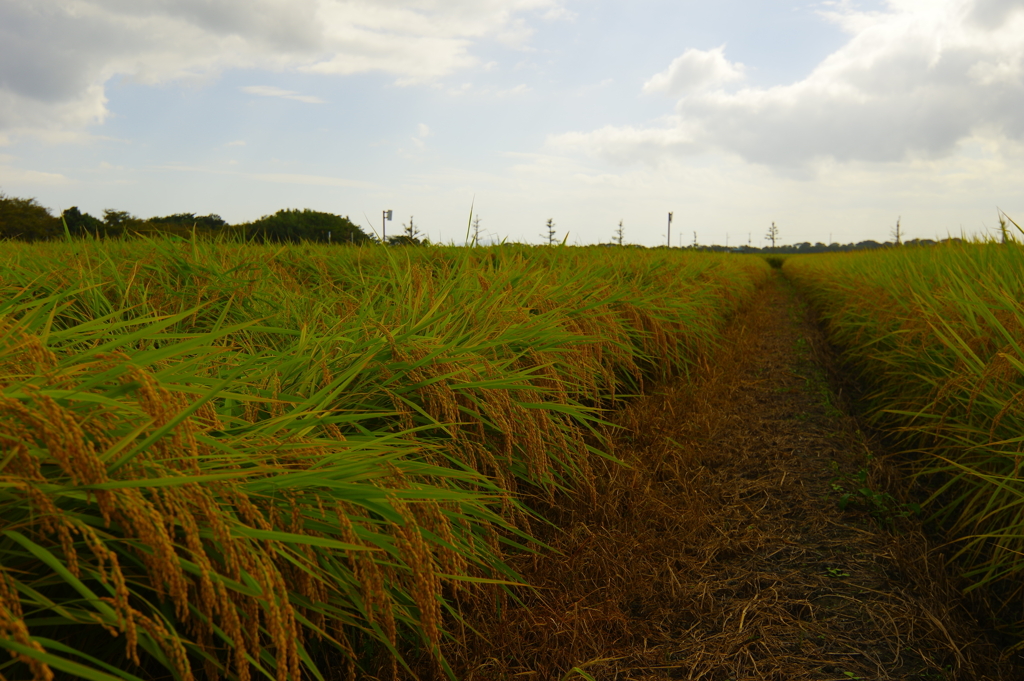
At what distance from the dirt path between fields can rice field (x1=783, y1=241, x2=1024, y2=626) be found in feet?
0.72

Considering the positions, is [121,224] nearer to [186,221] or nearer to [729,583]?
[186,221]

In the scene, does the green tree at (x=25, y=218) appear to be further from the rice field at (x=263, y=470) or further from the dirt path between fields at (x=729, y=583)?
the dirt path between fields at (x=729, y=583)

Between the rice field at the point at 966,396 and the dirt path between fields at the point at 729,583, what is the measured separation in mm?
219

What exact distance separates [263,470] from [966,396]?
3147mm

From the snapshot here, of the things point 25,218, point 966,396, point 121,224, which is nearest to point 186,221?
point 121,224

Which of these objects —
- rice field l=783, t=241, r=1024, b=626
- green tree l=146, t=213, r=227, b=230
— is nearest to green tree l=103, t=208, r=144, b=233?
green tree l=146, t=213, r=227, b=230

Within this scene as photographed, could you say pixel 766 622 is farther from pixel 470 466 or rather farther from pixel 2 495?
pixel 2 495

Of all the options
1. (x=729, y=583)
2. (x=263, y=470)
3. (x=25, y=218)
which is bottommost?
(x=729, y=583)

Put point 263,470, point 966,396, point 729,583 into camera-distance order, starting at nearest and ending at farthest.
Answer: point 263,470 < point 729,583 < point 966,396

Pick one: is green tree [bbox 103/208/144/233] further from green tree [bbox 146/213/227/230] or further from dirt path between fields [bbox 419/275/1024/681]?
dirt path between fields [bbox 419/275/1024/681]

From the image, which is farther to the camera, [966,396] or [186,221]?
[186,221]

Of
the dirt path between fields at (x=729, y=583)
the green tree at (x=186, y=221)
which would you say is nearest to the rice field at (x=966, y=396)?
the dirt path between fields at (x=729, y=583)

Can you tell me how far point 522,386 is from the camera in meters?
2.04

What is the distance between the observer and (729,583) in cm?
217
